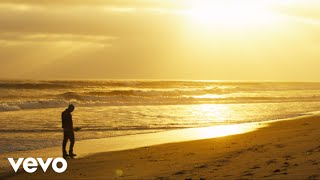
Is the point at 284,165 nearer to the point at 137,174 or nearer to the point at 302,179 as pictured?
the point at 302,179

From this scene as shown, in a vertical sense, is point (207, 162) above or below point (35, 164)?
below

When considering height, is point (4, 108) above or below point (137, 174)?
above

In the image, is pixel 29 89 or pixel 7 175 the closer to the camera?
pixel 7 175

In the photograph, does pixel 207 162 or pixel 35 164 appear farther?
pixel 35 164

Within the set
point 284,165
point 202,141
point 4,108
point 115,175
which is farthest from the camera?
point 4,108

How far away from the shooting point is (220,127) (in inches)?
909

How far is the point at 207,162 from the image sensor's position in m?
11.5

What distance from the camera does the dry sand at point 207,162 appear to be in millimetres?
9570

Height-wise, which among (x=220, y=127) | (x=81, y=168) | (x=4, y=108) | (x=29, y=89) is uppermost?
(x=29, y=89)

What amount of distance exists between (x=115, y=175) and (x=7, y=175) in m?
2.53

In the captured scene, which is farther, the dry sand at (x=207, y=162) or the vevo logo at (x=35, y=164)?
the vevo logo at (x=35, y=164)

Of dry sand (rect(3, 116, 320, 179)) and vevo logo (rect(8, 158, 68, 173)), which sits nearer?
dry sand (rect(3, 116, 320, 179))

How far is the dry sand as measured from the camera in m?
9.57

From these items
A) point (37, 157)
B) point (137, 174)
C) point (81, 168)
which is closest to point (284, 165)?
point (137, 174)
